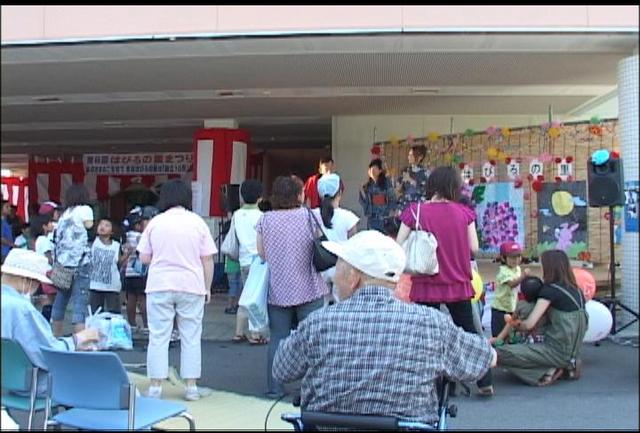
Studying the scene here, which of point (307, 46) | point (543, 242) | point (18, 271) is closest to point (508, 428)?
point (18, 271)

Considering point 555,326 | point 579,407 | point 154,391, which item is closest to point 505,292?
point 555,326

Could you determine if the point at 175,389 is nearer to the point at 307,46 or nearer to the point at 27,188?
the point at 27,188

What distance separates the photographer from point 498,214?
10.2 meters

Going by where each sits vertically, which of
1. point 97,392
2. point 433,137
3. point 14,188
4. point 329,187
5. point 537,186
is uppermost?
point 433,137

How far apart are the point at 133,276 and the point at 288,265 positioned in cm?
291

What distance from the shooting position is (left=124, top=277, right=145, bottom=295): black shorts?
7.02m

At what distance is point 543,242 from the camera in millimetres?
9461

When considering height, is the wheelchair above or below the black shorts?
below

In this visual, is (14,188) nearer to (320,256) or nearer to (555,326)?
(320,256)

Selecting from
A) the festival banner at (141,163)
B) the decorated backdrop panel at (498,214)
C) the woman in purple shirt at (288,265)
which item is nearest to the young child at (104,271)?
the woman in purple shirt at (288,265)

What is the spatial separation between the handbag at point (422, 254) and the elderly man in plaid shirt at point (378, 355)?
182 centimetres

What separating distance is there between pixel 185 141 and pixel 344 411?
13.8 metres

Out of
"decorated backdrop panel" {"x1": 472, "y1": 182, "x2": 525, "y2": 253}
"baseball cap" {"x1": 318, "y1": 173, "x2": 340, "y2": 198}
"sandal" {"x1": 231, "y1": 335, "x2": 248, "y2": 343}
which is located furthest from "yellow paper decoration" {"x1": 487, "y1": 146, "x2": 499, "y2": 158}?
"baseball cap" {"x1": 318, "y1": 173, "x2": 340, "y2": 198}

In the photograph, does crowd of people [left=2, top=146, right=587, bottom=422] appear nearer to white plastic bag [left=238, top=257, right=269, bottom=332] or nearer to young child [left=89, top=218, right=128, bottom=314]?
young child [left=89, top=218, right=128, bottom=314]
